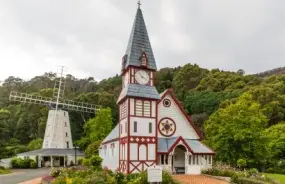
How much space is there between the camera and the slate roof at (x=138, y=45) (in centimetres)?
2420

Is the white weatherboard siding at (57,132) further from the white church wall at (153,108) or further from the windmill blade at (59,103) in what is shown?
the white church wall at (153,108)

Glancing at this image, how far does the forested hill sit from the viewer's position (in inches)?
1083

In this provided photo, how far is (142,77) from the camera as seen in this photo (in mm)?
24453

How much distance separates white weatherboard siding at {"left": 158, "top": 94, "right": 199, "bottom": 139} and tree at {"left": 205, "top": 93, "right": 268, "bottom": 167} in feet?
10.8

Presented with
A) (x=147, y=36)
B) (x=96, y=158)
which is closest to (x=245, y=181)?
(x=96, y=158)

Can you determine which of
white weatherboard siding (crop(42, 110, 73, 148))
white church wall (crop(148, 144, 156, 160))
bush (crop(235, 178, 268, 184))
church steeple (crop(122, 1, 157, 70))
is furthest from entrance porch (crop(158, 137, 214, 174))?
white weatherboard siding (crop(42, 110, 73, 148))

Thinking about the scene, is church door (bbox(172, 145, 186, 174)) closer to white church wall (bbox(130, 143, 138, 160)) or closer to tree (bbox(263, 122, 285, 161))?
white church wall (bbox(130, 143, 138, 160))

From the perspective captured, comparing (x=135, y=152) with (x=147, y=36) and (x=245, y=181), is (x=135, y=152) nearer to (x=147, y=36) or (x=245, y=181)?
(x=245, y=181)

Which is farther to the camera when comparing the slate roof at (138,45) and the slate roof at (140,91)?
the slate roof at (138,45)

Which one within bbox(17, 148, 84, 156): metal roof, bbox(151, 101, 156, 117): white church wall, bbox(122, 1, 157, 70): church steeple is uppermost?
bbox(122, 1, 157, 70): church steeple

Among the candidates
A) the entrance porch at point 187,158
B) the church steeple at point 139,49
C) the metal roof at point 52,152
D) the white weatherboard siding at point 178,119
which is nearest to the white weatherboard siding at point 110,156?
the entrance porch at point 187,158

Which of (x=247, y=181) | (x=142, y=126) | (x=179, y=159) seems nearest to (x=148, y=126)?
(x=142, y=126)

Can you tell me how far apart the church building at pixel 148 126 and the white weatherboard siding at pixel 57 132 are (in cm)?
2134

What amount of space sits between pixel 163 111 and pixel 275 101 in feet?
86.9
